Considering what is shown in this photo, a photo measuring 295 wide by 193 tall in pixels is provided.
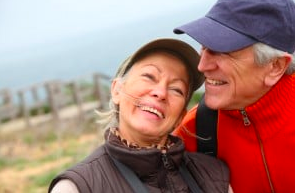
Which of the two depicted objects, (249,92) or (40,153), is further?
(40,153)

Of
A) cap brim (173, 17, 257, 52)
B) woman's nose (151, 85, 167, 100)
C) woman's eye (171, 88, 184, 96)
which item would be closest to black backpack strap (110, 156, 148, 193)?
woman's nose (151, 85, 167, 100)

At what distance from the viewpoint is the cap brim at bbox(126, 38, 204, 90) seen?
2959mm

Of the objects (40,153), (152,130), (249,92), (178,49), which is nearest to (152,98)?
(152,130)

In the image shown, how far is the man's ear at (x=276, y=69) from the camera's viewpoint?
3.09m

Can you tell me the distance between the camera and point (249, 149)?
10.6 feet

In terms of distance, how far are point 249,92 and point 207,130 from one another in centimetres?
38

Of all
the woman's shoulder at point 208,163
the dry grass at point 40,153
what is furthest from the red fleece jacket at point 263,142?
the dry grass at point 40,153

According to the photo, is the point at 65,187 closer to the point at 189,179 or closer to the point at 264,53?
the point at 189,179

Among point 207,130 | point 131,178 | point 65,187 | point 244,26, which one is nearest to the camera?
point 65,187

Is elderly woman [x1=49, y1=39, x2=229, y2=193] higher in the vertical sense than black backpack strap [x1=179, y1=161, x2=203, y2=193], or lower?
higher

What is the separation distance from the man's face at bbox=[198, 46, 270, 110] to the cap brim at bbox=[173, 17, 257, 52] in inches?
2.7

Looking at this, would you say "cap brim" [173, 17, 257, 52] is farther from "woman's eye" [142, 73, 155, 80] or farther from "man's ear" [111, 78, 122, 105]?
"man's ear" [111, 78, 122, 105]

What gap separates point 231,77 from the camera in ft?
10.0

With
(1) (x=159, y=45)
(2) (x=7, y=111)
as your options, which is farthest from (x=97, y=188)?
(2) (x=7, y=111)
